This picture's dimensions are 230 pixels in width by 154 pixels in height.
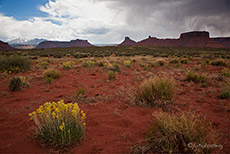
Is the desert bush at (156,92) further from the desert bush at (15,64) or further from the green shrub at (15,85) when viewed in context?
the desert bush at (15,64)

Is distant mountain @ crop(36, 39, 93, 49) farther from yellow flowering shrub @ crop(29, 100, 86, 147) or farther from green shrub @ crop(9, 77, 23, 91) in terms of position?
yellow flowering shrub @ crop(29, 100, 86, 147)

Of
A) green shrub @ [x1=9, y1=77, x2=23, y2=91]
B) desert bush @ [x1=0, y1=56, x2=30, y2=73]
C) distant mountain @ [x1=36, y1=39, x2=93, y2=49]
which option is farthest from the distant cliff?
green shrub @ [x1=9, y1=77, x2=23, y2=91]

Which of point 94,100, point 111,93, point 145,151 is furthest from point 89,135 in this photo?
point 111,93

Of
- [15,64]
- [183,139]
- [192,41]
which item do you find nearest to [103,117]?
[183,139]

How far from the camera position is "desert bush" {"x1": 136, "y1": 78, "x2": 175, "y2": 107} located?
13.5 feet

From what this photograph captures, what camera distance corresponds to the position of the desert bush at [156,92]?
412 cm

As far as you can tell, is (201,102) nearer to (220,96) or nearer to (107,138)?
(220,96)

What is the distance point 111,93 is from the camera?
541cm

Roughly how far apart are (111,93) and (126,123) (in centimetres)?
231

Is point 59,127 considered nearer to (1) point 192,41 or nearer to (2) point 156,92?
(2) point 156,92

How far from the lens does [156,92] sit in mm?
4227

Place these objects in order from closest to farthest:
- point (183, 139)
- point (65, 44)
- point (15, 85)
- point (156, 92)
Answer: point (183, 139), point (156, 92), point (15, 85), point (65, 44)

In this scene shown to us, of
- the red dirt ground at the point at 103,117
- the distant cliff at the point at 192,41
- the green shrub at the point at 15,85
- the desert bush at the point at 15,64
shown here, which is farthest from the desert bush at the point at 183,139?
the distant cliff at the point at 192,41

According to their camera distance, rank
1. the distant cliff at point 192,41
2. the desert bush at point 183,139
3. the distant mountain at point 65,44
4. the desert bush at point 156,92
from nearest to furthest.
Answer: the desert bush at point 183,139, the desert bush at point 156,92, the distant cliff at point 192,41, the distant mountain at point 65,44
